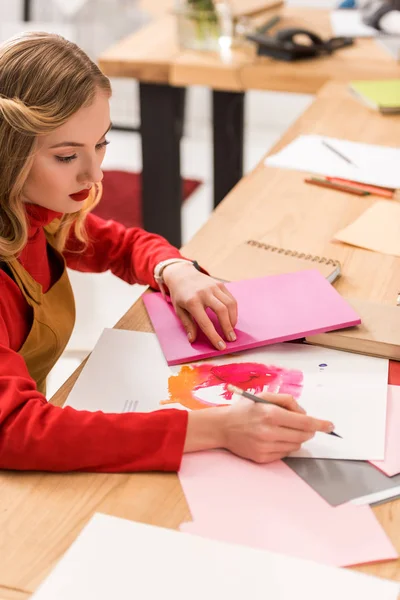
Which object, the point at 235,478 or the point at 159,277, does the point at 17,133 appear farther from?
the point at 235,478

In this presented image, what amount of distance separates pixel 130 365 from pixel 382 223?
23.3 inches

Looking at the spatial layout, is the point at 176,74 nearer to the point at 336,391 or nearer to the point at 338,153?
the point at 338,153

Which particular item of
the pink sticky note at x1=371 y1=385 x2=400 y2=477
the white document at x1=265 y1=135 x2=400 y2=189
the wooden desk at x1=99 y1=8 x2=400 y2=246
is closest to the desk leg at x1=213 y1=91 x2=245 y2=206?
the wooden desk at x1=99 y1=8 x2=400 y2=246

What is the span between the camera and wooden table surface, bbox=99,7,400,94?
2.03 meters

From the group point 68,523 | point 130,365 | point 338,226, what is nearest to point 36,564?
point 68,523

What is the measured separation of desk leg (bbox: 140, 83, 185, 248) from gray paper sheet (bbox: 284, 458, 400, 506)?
61.1 inches

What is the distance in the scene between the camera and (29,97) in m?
0.97

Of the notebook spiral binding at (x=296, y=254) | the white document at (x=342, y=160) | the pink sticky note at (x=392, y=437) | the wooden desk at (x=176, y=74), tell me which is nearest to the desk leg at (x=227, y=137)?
the wooden desk at (x=176, y=74)

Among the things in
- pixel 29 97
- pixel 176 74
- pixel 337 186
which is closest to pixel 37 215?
pixel 29 97

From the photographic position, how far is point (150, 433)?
0.84 m

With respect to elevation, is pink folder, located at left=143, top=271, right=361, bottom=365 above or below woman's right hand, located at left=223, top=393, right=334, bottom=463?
below

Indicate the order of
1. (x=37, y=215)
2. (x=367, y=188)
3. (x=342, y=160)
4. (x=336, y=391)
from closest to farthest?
(x=336, y=391) → (x=37, y=215) → (x=367, y=188) → (x=342, y=160)

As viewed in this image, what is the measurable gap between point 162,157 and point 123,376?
1.40 m

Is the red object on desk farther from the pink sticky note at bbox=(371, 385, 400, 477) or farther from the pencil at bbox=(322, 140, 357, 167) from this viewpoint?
the pink sticky note at bbox=(371, 385, 400, 477)
